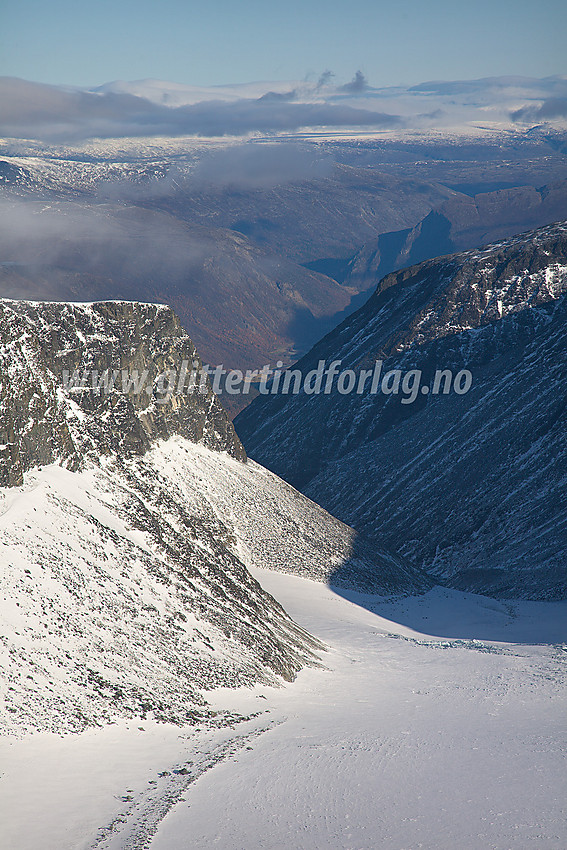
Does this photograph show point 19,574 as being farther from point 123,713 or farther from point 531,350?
point 531,350

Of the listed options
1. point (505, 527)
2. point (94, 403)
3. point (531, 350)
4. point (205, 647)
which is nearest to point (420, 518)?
point (505, 527)

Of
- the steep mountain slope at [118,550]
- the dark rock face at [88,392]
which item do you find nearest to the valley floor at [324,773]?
the steep mountain slope at [118,550]

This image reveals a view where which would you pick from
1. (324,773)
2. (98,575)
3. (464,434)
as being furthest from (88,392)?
(464,434)

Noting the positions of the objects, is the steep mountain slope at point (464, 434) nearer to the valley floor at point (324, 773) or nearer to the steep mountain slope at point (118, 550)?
the steep mountain slope at point (118, 550)

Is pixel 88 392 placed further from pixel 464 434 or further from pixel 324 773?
pixel 464 434

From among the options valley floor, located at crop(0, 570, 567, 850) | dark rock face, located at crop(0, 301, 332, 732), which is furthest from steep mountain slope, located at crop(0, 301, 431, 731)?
valley floor, located at crop(0, 570, 567, 850)
